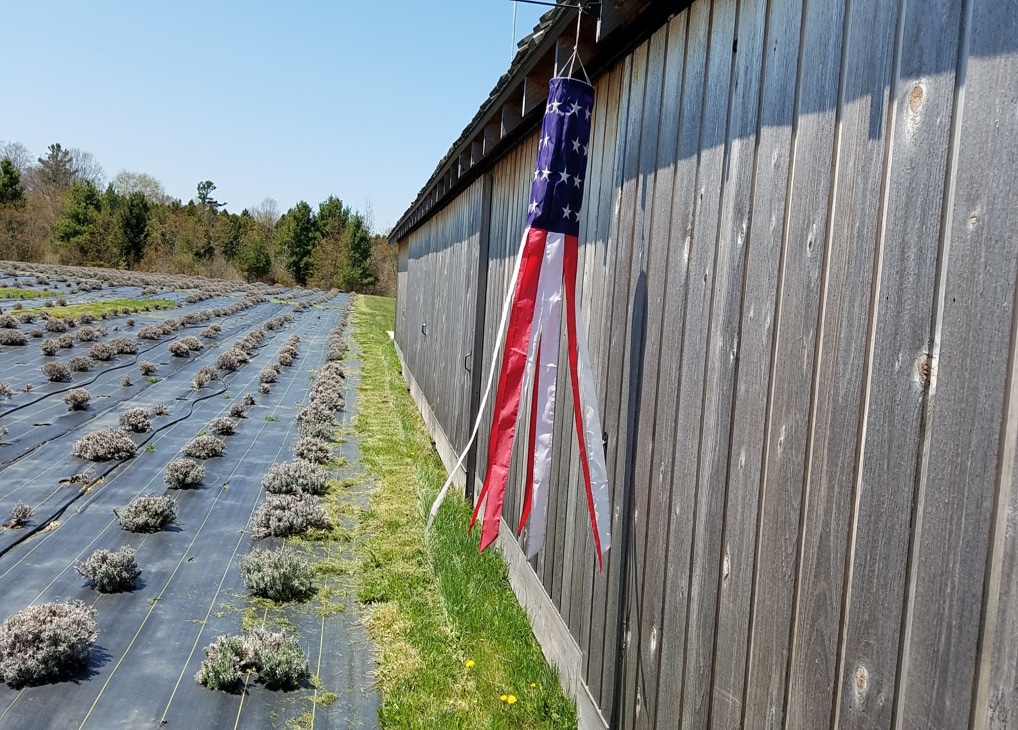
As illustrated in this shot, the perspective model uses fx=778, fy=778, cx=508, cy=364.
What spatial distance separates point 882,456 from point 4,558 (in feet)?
19.2

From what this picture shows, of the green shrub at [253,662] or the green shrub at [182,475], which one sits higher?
the green shrub at [182,475]

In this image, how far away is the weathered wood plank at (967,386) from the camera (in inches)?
50.7

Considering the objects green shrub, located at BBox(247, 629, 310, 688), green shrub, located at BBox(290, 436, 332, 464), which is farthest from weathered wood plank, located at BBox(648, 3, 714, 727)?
green shrub, located at BBox(290, 436, 332, 464)

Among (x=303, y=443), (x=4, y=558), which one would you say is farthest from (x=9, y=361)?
(x=4, y=558)


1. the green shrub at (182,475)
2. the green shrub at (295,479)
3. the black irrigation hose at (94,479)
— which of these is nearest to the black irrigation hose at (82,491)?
the black irrigation hose at (94,479)

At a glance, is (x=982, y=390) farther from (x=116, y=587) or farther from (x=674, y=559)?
(x=116, y=587)

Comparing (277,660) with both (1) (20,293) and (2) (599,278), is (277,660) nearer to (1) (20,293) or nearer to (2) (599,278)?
(2) (599,278)

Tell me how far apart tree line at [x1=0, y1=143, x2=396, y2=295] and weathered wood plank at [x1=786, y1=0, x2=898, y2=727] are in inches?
2032

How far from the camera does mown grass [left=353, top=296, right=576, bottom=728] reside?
3.83 m

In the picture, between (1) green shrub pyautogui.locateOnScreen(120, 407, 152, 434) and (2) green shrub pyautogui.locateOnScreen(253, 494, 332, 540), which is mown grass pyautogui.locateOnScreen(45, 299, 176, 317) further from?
(2) green shrub pyautogui.locateOnScreen(253, 494, 332, 540)

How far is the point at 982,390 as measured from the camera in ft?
4.30

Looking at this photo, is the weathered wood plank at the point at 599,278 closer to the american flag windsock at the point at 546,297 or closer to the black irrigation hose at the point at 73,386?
the american flag windsock at the point at 546,297

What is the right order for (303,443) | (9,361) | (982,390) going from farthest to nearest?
(9,361)
(303,443)
(982,390)

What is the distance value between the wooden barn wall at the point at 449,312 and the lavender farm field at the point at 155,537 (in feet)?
5.04
